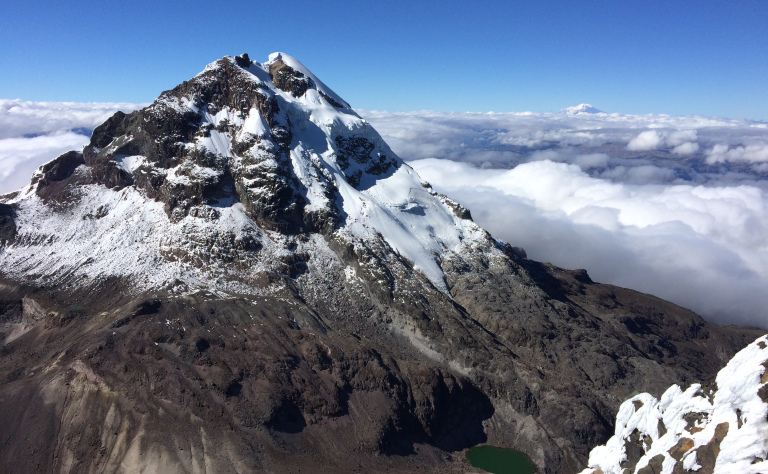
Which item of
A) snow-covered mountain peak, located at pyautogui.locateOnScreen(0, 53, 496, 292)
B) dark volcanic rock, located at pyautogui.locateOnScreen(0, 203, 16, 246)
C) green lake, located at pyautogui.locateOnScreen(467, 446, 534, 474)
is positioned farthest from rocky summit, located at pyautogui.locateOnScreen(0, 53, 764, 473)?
green lake, located at pyautogui.locateOnScreen(467, 446, 534, 474)

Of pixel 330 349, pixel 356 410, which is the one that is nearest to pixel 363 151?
pixel 330 349

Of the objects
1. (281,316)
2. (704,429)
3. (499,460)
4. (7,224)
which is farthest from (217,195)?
(704,429)

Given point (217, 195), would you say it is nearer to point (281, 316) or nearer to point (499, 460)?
point (281, 316)

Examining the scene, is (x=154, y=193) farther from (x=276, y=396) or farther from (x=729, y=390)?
(x=729, y=390)

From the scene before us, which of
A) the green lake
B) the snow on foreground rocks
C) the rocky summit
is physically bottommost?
the green lake

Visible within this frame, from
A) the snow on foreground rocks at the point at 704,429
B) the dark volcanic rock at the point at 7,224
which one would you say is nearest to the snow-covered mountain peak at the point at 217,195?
the dark volcanic rock at the point at 7,224

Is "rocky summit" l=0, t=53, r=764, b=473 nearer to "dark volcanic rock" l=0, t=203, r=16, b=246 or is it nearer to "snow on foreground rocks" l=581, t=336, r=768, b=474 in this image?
"dark volcanic rock" l=0, t=203, r=16, b=246
